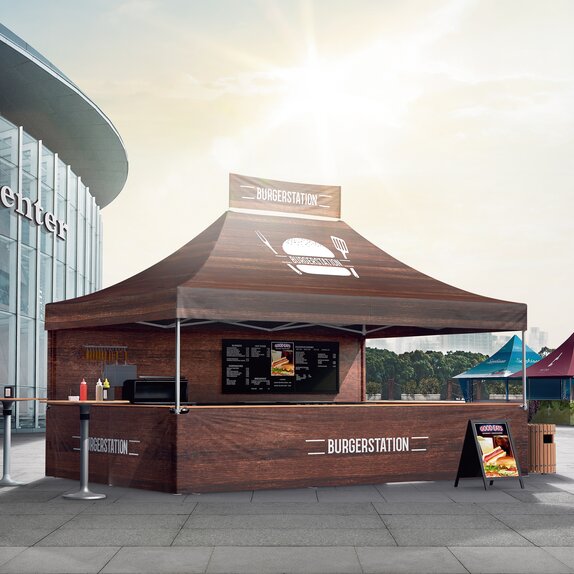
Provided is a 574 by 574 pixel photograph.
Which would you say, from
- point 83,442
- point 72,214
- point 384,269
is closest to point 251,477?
point 83,442

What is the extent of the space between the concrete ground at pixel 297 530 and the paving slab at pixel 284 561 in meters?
0.01

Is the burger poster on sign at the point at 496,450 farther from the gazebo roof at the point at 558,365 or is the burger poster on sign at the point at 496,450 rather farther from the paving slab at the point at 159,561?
the gazebo roof at the point at 558,365

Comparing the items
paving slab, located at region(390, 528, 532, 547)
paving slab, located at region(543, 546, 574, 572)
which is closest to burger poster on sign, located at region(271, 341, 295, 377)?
paving slab, located at region(390, 528, 532, 547)

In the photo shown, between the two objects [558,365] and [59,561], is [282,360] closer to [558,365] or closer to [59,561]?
[59,561]

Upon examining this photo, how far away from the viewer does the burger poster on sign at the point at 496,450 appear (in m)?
13.0

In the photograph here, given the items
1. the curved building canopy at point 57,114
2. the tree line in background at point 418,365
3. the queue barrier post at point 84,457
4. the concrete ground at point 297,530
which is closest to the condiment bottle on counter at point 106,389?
the concrete ground at point 297,530

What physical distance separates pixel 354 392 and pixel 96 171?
2258 centimetres

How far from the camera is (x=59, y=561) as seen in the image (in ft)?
26.5

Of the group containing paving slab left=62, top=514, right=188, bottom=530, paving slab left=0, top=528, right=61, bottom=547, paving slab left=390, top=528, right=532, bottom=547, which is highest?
paving slab left=0, top=528, right=61, bottom=547

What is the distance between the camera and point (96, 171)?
37.3 metres

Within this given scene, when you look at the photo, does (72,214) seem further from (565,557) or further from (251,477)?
(565,557)

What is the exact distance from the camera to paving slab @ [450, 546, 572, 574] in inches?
301

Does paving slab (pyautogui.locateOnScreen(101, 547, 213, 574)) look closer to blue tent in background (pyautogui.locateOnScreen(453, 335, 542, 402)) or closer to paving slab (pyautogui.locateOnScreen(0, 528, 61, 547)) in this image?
paving slab (pyautogui.locateOnScreen(0, 528, 61, 547))

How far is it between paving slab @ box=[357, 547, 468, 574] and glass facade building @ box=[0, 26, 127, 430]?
20735 mm
